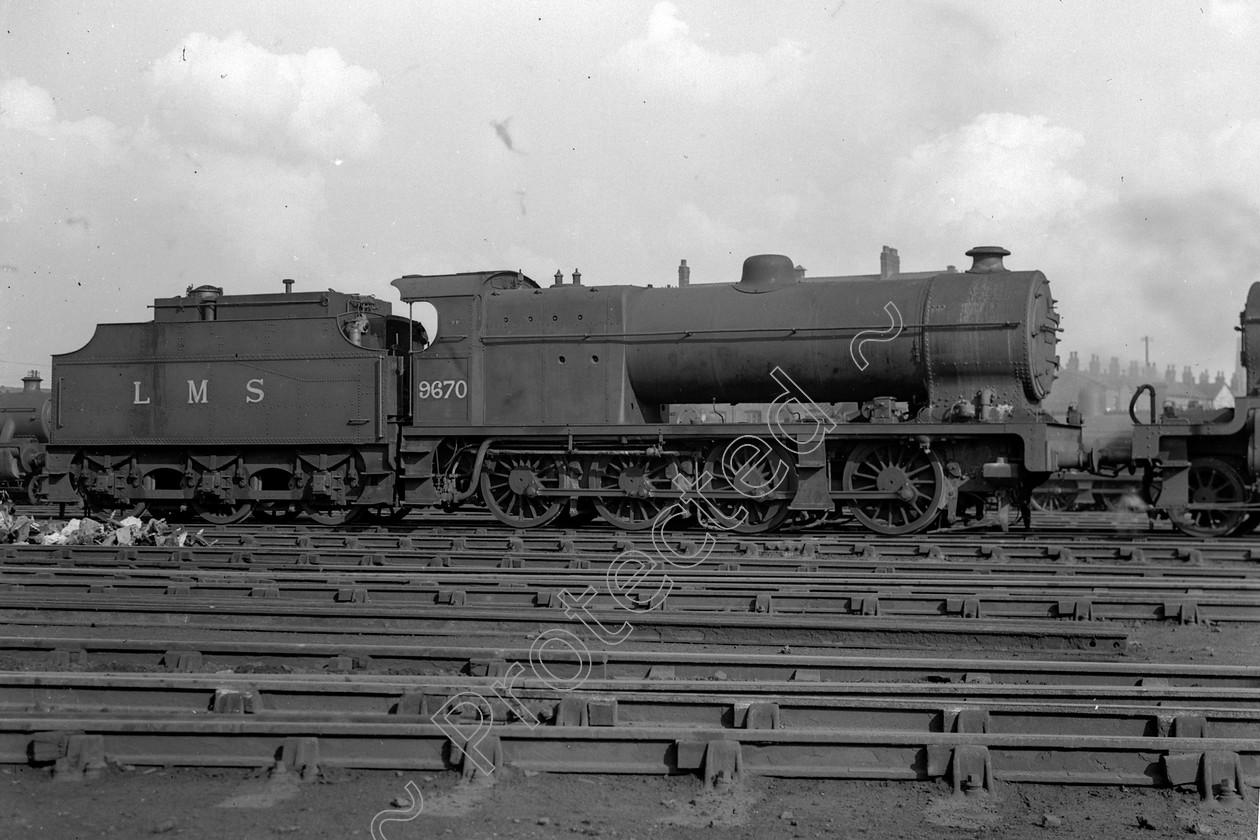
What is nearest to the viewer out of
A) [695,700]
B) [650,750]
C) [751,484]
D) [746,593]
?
[650,750]

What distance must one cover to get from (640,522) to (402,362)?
13.3 feet

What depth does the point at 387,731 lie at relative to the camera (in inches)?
202

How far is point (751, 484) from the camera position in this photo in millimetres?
14000

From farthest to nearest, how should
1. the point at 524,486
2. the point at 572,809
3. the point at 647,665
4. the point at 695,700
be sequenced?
1. the point at 524,486
2. the point at 647,665
3. the point at 695,700
4. the point at 572,809

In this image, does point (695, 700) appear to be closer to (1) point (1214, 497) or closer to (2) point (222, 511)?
(1) point (1214, 497)

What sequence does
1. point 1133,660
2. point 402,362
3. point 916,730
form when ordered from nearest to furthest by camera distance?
point 916,730, point 1133,660, point 402,362

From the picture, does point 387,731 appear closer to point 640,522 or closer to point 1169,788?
point 1169,788

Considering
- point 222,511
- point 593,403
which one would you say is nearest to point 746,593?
point 593,403

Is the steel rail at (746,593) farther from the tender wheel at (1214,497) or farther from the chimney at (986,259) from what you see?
the chimney at (986,259)

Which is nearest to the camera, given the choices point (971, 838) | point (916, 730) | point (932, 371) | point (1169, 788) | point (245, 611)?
point (971, 838)

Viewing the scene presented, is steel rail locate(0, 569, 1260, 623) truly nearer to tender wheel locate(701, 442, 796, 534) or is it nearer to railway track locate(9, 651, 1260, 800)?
railway track locate(9, 651, 1260, 800)

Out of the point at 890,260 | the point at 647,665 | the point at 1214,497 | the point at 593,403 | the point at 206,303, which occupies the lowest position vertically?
the point at 647,665

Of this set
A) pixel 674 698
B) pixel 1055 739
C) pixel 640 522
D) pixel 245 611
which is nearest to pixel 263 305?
pixel 640 522

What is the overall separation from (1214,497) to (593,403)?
7496mm
